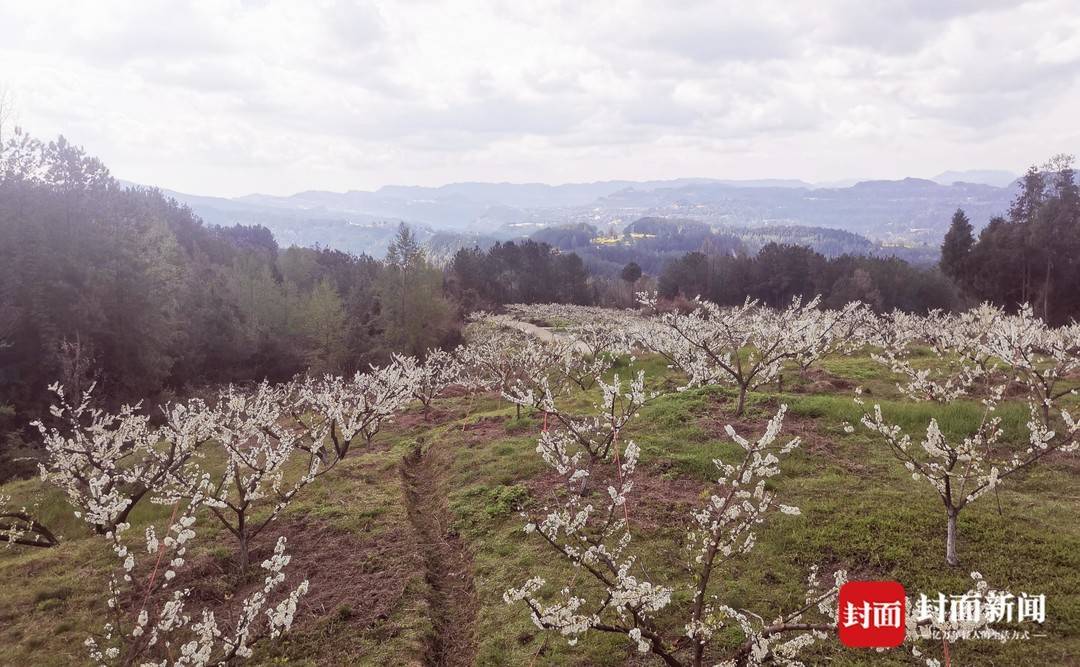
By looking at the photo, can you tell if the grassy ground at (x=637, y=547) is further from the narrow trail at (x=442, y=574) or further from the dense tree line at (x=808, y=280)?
the dense tree line at (x=808, y=280)

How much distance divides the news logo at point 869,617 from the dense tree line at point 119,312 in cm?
2830

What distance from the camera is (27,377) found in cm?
2502

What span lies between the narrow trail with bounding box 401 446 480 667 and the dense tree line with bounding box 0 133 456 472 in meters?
18.7

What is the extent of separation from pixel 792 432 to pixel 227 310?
1505 inches

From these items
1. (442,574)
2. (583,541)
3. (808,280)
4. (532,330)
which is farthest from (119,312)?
(808,280)

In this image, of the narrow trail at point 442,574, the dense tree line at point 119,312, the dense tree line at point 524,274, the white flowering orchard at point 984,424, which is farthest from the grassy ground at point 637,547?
the dense tree line at point 524,274

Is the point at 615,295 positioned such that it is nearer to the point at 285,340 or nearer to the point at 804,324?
the point at 285,340

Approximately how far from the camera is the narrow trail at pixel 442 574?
8383 millimetres

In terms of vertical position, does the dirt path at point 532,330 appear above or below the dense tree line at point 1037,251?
below

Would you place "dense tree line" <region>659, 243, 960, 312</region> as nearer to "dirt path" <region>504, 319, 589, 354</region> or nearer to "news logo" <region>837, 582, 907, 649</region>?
"dirt path" <region>504, 319, 589, 354</region>

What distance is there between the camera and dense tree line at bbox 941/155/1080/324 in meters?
39.2

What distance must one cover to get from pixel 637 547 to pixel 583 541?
1.20 metres

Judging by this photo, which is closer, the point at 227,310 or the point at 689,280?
the point at 227,310

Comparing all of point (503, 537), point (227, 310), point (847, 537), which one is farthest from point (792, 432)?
point (227, 310)
